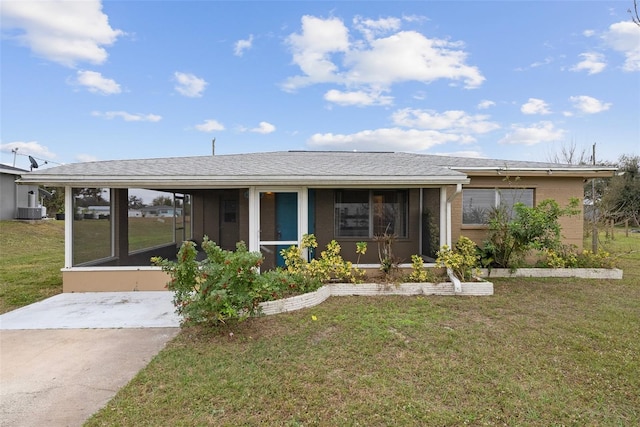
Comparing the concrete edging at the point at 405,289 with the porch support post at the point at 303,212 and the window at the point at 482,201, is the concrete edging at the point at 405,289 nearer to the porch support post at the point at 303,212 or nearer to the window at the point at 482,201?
the porch support post at the point at 303,212

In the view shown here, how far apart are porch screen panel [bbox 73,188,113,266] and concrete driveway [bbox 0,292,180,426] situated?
1084 millimetres

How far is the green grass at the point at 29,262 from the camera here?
7082 mm

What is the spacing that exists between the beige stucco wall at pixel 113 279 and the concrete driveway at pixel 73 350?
1.07 ft

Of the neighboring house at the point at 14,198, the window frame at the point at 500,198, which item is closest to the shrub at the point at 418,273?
the window frame at the point at 500,198

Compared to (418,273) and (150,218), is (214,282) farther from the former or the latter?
(150,218)

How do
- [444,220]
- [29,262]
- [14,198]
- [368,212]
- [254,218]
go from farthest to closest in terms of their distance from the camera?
[14,198] → [29,262] → [368,212] → [444,220] → [254,218]

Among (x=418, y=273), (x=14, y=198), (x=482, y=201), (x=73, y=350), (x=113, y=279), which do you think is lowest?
(x=73, y=350)

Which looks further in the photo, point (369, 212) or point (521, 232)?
point (369, 212)

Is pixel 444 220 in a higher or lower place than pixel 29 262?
higher

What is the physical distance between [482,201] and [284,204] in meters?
5.67

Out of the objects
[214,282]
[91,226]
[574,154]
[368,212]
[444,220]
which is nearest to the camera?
[214,282]

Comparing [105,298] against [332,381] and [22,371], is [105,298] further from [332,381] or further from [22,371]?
[332,381]

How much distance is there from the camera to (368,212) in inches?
332

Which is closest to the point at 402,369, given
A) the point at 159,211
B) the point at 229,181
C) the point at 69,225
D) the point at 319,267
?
the point at 319,267
